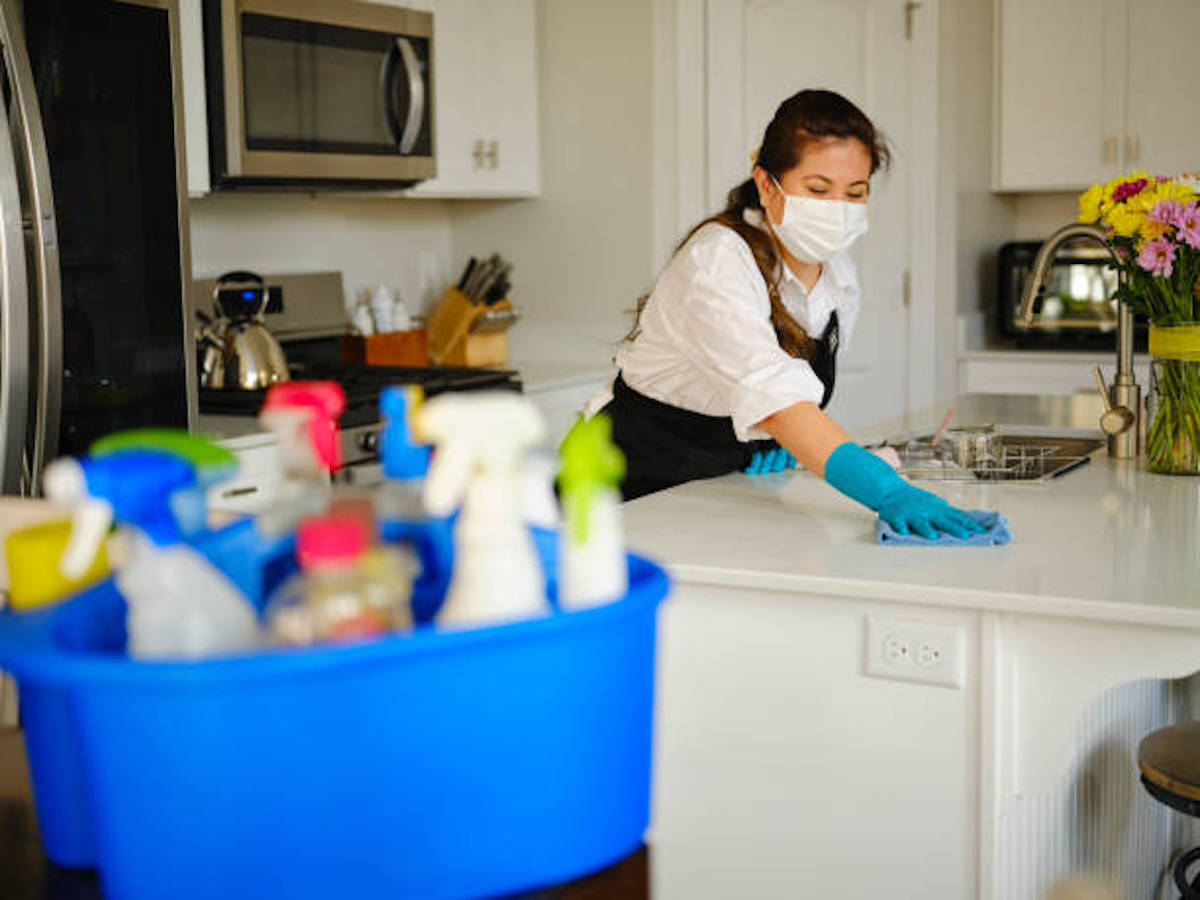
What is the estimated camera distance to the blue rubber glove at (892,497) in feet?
6.60

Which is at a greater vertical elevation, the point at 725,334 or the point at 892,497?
the point at 725,334

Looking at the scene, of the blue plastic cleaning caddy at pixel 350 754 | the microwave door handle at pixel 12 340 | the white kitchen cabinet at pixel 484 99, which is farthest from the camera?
the white kitchen cabinet at pixel 484 99

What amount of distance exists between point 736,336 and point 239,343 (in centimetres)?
169

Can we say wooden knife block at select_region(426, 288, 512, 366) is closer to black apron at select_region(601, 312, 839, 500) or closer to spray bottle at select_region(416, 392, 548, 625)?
black apron at select_region(601, 312, 839, 500)

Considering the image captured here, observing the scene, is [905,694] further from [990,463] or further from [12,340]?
[12,340]

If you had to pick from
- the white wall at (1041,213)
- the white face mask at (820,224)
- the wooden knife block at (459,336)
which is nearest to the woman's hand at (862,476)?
the white face mask at (820,224)

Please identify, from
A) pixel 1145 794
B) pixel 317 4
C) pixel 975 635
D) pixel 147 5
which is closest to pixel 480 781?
pixel 975 635

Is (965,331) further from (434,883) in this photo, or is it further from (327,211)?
(434,883)

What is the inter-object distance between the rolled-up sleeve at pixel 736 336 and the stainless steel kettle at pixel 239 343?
146 centimetres

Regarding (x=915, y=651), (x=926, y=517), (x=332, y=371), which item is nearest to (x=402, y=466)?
(x=915, y=651)

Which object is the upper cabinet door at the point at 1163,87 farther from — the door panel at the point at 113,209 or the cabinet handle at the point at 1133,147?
the door panel at the point at 113,209

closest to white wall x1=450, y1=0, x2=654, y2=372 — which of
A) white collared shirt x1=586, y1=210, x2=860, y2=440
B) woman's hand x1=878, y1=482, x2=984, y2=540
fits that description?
white collared shirt x1=586, y1=210, x2=860, y2=440

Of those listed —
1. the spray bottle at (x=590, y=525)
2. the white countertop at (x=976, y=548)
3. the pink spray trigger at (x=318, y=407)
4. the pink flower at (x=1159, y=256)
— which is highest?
the pink flower at (x=1159, y=256)

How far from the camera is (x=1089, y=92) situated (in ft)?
15.0
